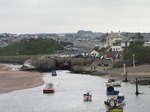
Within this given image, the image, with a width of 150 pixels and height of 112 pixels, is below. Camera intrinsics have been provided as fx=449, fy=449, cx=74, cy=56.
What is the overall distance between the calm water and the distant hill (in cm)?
9675

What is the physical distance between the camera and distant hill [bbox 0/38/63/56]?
166125mm

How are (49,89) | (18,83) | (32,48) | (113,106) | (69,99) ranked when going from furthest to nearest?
(32,48) < (18,83) < (49,89) < (69,99) < (113,106)

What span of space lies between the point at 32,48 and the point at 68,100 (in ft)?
382

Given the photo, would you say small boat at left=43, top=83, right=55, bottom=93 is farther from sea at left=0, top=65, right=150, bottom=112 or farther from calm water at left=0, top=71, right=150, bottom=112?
sea at left=0, top=65, right=150, bottom=112

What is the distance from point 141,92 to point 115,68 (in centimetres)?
3198

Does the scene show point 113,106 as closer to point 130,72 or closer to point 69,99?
point 69,99

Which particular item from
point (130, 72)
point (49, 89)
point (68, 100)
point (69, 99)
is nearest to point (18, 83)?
point (49, 89)

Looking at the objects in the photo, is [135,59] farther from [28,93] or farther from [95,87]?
[28,93]

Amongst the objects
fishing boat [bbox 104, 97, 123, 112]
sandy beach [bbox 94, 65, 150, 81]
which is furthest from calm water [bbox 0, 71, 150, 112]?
sandy beach [bbox 94, 65, 150, 81]

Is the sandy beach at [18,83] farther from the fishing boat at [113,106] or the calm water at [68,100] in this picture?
the fishing boat at [113,106]

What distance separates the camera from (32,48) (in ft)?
555

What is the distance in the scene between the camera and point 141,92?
57094 mm

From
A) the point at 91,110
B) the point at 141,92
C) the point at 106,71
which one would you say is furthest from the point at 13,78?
the point at 91,110

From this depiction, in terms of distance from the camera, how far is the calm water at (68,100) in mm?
48500
